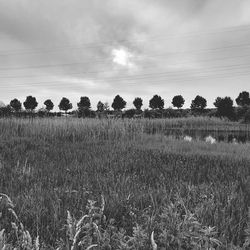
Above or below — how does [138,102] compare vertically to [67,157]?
above

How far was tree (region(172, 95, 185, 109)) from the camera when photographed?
6519cm

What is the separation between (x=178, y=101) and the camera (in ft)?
214

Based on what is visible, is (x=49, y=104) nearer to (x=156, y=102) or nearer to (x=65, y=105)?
(x=65, y=105)

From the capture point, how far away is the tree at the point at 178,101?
65188 mm

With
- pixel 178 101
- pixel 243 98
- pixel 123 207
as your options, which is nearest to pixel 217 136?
pixel 123 207

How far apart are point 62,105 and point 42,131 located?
64093 millimetres

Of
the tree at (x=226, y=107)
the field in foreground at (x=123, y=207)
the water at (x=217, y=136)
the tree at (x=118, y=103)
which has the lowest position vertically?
the water at (x=217, y=136)

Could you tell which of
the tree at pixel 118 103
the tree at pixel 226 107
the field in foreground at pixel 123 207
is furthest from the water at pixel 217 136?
the tree at pixel 118 103

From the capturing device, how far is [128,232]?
2.12 meters

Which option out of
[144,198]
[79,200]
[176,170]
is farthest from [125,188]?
[176,170]

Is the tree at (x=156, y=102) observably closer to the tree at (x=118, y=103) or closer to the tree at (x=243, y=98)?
the tree at (x=118, y=103)

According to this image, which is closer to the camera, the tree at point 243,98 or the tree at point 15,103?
the tree at point 243,98

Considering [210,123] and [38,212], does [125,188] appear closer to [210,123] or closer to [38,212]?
[38,212]

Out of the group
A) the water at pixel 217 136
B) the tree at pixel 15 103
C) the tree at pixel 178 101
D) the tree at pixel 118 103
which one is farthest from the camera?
the tree at pixel 15 103
